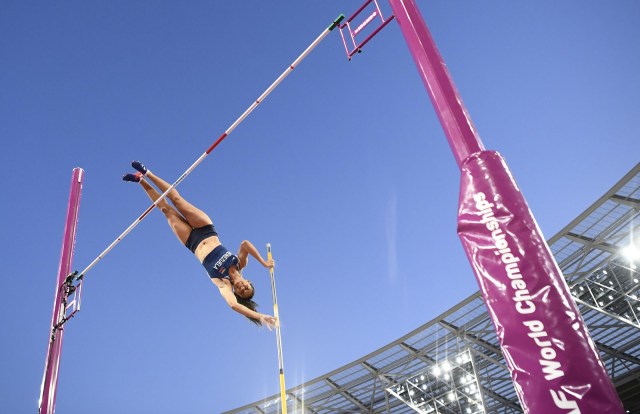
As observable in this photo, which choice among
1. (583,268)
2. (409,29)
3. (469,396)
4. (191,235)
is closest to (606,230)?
(583,268)

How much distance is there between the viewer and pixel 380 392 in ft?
81.7

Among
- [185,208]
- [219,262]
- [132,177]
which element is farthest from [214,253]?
[132,177]

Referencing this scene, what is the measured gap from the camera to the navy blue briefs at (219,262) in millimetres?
6805

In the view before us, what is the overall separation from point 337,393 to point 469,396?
20.7 ft

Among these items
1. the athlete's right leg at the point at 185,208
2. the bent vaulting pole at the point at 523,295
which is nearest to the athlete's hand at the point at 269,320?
the athlete's right leg at the point at 185,208

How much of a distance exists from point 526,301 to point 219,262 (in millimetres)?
4988

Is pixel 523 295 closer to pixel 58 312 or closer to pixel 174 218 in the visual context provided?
pixel 174 218

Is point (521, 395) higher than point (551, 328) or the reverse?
the reverse

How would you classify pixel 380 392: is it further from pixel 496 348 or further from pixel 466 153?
pixel 466 153

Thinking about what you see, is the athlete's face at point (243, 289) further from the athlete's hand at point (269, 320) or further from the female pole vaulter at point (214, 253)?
the athlete's hand at point (269, 320)

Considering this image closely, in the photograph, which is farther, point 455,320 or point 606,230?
point 455,320

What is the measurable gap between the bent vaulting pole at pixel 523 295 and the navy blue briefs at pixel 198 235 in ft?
15.7

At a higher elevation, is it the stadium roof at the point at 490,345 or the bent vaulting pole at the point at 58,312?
the stadium roof at the point at 490,345

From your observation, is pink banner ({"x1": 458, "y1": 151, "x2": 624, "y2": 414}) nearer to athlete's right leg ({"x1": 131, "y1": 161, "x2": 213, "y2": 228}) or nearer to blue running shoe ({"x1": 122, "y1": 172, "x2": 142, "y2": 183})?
athlete's right leg ({"x1": 131, "y1": 161, "x2": 213, "y2": 228})
